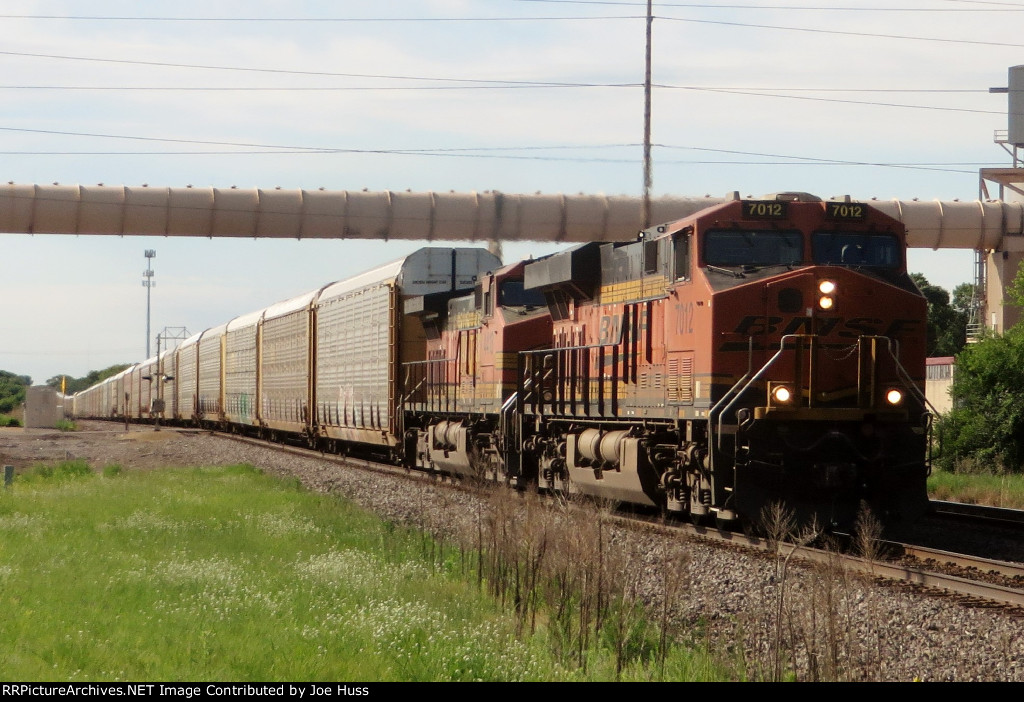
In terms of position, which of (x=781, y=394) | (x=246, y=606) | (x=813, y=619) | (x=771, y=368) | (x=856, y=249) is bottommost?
(x=246, y=606)

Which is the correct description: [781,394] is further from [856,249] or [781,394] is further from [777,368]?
[856,249]

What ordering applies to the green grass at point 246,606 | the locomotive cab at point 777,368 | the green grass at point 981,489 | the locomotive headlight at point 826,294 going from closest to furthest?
the green grass at point 246,606 < the locomotive cab at point 777,368 < the locomotive headlight at point 826,294 < the green grass at point 981,489

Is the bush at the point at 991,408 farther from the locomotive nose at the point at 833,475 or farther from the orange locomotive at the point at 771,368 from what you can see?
the locomotive nose at the point at 833,475

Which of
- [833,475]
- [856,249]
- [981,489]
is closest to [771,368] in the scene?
[833,475]

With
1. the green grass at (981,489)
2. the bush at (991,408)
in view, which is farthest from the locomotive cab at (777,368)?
the bush at (991,408)

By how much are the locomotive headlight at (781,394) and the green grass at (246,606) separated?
375cm

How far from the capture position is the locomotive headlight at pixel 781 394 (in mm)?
12836

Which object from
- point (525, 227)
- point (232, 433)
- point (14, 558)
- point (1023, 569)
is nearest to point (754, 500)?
point (1023, 569)

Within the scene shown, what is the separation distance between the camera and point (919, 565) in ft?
38.5

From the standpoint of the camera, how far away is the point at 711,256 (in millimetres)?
13766

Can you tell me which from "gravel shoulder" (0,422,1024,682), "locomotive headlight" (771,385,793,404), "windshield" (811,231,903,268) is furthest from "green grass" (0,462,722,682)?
"windshield" (811,231,903,268)

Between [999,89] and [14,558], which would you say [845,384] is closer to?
[14,558]

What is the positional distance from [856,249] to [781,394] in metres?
2.17

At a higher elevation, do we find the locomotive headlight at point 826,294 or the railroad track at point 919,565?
the locomotive headlight at point 826,294
